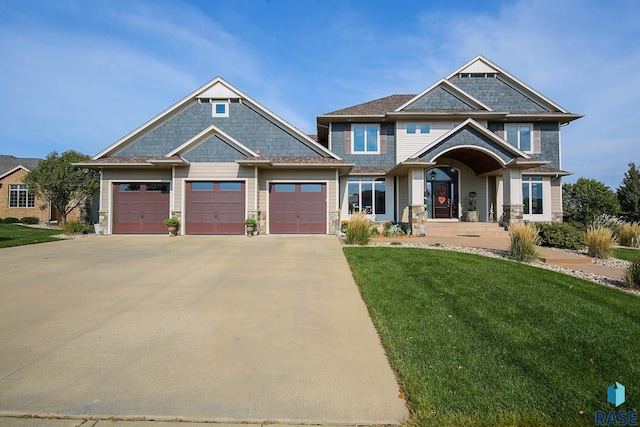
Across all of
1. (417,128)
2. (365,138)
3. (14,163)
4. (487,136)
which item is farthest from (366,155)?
(14,163)

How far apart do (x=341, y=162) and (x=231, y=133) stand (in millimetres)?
5959

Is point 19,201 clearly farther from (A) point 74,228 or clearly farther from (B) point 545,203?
(B) point 545,203

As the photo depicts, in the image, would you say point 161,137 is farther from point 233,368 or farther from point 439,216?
point 233,368

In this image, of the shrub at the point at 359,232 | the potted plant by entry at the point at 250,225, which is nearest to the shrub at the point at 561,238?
the shrub at the point at 359,232

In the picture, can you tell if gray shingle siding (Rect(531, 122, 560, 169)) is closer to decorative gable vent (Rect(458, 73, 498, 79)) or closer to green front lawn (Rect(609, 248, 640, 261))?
decorative gable vent (Rect(458, 73, 498, 79))

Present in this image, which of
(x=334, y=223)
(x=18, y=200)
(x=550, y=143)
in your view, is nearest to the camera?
(x=334, y=223)

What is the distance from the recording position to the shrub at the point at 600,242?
9.98 meters

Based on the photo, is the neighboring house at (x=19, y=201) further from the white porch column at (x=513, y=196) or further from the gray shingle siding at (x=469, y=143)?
the white porch column at (x=513, y=196)

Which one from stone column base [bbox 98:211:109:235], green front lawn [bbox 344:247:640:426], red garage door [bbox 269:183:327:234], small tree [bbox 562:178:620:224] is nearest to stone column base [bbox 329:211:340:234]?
red garage door [bbox 269:183:327:234]

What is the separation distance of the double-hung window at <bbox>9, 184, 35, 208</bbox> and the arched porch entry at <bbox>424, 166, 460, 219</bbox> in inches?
1285

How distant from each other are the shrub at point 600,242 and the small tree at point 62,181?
A: 94.0ft

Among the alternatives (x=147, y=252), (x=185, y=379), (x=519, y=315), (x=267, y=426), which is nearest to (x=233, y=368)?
(x=185, y=379)

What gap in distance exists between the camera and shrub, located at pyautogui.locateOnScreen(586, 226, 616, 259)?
393 inches

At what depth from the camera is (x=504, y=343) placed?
3.79 meters
